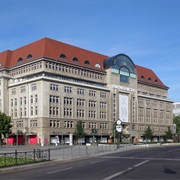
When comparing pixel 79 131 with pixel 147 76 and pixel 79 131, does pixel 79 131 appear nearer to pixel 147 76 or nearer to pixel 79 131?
pixel 79 131

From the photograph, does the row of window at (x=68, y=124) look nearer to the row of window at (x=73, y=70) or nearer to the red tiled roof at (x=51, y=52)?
the row of window at (x=73, y=70)

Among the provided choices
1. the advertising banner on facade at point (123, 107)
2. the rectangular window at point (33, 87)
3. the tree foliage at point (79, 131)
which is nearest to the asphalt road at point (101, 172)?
the tree foliage at point (79, 131)

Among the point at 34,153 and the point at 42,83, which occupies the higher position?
the point at 42,83

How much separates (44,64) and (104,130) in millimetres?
29130

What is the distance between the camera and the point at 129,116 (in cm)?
10838

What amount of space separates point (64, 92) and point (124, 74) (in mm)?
27536

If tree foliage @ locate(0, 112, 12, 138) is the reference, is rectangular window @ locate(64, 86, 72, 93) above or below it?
above

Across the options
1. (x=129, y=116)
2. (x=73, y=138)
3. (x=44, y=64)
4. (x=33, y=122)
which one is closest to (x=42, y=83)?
(x=44, y=64)

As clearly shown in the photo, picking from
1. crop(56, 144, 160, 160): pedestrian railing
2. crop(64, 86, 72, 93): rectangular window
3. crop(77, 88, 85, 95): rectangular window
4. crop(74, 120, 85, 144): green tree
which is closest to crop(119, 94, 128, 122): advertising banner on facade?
crop(77, 88, 85, 95): rectangular window

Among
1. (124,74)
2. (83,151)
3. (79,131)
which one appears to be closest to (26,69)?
(79,131)

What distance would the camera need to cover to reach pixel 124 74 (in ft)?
350

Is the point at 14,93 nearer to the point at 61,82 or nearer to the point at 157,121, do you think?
the point at 61,82

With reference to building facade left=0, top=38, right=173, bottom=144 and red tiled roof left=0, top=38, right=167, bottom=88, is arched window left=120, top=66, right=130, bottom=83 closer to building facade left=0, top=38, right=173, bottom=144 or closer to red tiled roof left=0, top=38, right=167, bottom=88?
building facade left=0, top=38, right=173, bottom=144

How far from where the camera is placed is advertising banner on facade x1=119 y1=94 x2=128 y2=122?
105 m
